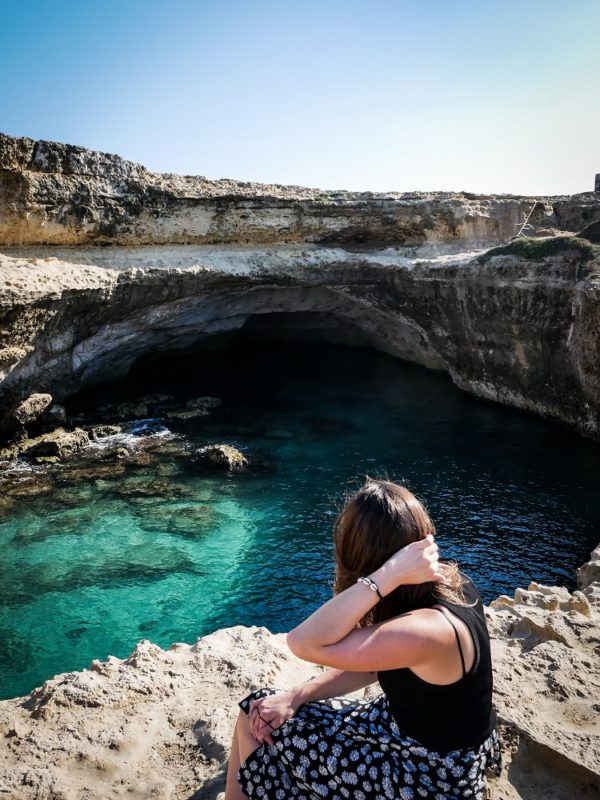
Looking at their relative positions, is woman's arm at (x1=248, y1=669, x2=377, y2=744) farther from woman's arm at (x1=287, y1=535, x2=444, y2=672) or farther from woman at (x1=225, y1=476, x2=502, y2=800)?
woman's arm at (x1=287, y1=535, x2=444, y2=672)

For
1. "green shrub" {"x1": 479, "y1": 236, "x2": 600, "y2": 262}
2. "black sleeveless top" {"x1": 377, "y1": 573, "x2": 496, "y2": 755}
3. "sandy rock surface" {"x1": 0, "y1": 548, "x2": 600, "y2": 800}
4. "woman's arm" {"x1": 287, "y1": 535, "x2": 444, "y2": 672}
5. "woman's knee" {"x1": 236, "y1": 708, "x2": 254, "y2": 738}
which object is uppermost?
"green shrub" {"x1": 479, "y1": 236, "x2": 600, "y2": 262}

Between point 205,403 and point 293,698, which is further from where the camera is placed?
point 205,403

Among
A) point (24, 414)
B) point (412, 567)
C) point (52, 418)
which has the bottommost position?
point (52, 418)

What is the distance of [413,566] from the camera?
304cm

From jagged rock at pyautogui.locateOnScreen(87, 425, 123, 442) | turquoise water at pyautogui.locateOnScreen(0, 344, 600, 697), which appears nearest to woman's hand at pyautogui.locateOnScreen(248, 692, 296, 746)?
turquoise water at pyautogui.locateOnScreen(0, 344, 600, 697)

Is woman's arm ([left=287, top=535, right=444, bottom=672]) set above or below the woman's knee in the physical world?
above

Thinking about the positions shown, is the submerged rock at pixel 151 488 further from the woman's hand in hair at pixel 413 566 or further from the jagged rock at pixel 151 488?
the woman's hand in hair at pixel 413 566

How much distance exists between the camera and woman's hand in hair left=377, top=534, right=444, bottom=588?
9.96 ft

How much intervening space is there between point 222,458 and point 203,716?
1187cm

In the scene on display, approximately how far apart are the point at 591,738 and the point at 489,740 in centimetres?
207

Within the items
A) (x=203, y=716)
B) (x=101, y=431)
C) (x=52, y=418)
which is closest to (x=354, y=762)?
(x=203, y=716)

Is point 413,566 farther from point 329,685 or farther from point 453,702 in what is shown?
point 329,685

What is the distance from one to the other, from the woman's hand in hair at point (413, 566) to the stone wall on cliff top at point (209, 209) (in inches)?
677

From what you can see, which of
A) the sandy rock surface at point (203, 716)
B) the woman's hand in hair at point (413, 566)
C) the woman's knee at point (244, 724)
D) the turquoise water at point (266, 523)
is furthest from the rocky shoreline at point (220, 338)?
the woman's hand in hair at point (413, 566)
